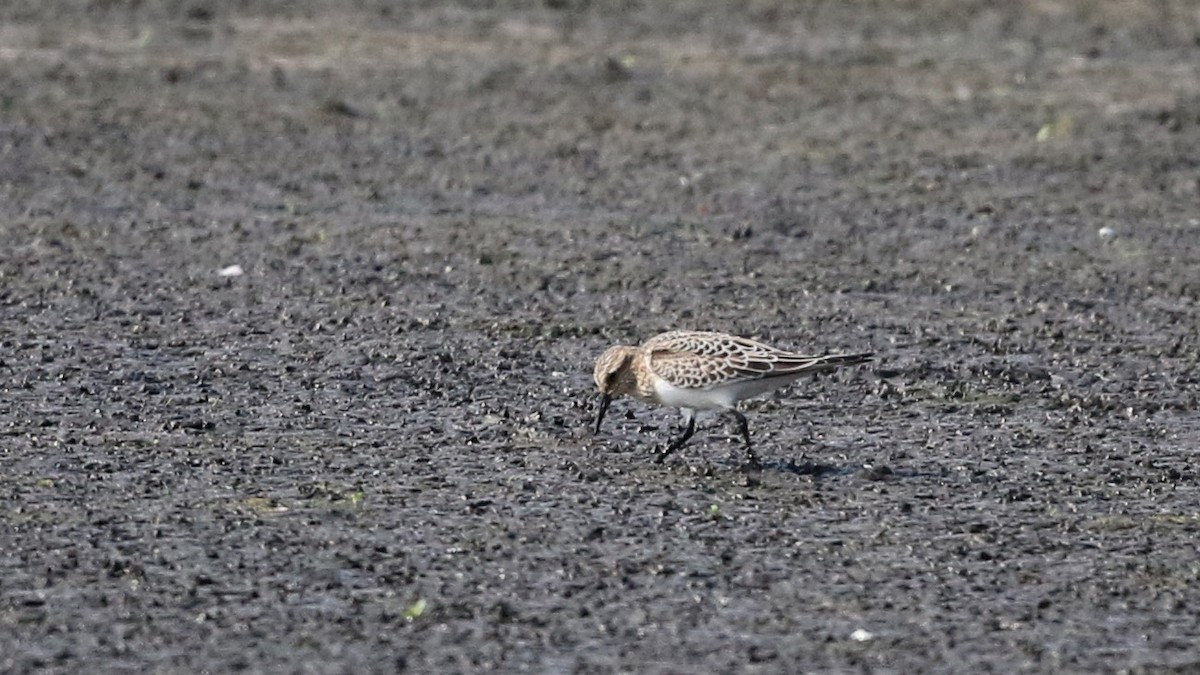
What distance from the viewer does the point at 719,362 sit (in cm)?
912

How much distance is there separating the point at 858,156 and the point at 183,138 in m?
5.24

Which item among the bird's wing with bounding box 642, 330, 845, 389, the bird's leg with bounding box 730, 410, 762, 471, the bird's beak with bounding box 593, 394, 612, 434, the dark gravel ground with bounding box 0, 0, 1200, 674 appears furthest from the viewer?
the bird's beak with bounding box 593, 394, 612, 434

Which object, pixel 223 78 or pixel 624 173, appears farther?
pixel 223 78

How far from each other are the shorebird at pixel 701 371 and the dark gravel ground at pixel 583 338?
298mm

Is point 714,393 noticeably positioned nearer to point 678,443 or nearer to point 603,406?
point 678,443

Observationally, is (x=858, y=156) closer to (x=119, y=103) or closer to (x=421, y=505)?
(x=119, y=103)

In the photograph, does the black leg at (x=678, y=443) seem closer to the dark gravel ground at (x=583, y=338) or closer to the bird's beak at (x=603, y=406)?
the dark gravel ground at (x=583, y=338)

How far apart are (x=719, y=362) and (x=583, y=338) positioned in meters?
2.80

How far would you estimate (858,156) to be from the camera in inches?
671

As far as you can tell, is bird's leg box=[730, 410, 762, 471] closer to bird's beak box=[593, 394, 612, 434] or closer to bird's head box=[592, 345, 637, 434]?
bird's head box=[592, 345, 637, 434]

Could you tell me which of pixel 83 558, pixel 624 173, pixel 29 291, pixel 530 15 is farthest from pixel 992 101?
pixel 83 558

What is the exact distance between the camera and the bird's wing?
29.8 feet

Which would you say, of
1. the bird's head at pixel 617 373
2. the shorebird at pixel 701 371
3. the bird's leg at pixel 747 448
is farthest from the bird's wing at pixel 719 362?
the bird's leg at pixel 747 448

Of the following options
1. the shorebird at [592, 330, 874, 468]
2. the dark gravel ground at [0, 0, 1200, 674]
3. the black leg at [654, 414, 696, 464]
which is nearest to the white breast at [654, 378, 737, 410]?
the shorebird at [592, 330, 874, 468]
